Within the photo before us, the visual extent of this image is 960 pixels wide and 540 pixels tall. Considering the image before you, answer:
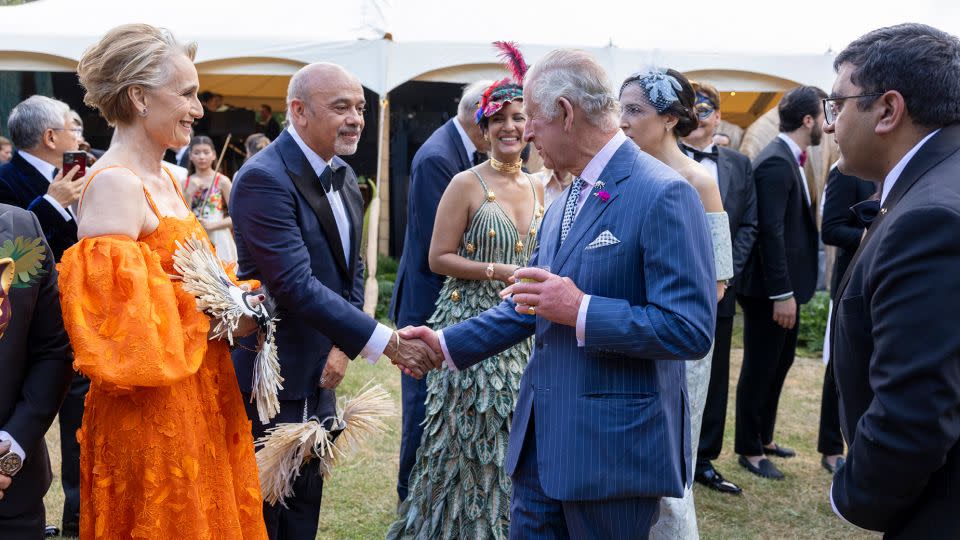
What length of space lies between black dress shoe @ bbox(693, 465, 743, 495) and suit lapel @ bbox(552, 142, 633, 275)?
11.1 ft

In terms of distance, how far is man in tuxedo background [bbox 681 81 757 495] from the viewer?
543cm

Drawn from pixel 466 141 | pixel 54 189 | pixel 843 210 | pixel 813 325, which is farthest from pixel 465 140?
pixel 813 325

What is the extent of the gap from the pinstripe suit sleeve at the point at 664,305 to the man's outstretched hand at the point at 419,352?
1.04 metres

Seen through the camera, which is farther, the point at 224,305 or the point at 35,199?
the point at 35,199

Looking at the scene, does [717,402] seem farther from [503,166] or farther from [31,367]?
[31,367]

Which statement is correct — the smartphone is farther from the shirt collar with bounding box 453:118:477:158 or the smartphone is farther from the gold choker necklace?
the gold choker necklace

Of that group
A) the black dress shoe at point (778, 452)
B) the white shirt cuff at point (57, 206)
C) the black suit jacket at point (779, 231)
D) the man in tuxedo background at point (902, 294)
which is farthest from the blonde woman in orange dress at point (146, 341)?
the black dress shoe at point (778, 452)

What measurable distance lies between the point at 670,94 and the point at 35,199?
3.51 m

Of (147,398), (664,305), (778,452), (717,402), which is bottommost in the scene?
(778,452)

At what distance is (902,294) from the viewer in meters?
1.78

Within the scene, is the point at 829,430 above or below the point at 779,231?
below

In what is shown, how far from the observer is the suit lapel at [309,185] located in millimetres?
3379

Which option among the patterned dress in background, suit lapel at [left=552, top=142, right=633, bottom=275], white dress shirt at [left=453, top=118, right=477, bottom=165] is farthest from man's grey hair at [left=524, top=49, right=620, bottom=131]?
white dress shirt at [left=453, top=118, right=477, bottom=165]

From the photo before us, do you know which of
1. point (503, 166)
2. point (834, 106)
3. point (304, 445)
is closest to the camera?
point (834, 106)
